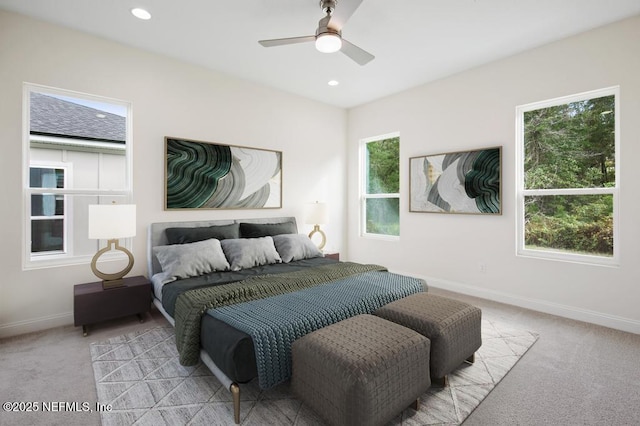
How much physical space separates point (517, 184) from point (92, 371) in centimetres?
448

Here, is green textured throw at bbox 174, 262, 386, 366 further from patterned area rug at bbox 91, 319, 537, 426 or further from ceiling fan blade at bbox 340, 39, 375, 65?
ceiling fan blade at bbox 340, 39, 375, 65

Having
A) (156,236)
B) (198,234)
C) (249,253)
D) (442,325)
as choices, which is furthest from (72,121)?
(442,325)

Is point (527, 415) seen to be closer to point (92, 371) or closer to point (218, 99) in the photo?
point (92, 371)

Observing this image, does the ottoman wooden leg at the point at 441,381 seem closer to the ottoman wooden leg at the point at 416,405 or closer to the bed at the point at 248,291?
the ottoman wooden leg at the point at 416,405

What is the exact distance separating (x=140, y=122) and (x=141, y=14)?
3.62 ft

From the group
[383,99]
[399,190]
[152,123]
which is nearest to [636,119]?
[399,190]

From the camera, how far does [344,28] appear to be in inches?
123

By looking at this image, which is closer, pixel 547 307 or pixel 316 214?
pixel 547 307

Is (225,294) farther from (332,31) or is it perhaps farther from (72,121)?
(72,121)

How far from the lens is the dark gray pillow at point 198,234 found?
3529mm

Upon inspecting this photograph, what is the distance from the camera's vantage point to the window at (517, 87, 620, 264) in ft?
10.4

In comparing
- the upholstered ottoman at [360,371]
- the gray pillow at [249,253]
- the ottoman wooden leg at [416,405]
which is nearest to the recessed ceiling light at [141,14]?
the gray pillow at [249,253]

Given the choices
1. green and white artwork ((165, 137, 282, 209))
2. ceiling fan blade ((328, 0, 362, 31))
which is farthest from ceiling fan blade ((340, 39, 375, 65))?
green and white artwork ((165, 137, 282, 209))

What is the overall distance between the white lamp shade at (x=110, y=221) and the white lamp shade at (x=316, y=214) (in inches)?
92.6
